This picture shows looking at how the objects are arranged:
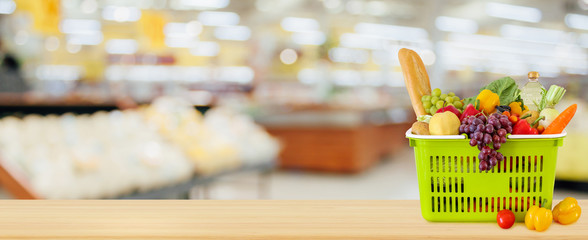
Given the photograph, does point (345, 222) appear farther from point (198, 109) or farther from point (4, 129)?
point (198, 109)

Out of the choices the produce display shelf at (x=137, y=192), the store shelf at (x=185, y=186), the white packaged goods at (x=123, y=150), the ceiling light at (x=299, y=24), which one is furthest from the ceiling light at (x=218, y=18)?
the produce display shelf at (x=137, y=192)

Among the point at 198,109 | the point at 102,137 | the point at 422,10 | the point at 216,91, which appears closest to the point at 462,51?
the point at 422,10

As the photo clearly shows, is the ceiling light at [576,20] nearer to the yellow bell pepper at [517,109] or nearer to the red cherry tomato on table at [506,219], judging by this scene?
the yellow bell pepper at [517,109]

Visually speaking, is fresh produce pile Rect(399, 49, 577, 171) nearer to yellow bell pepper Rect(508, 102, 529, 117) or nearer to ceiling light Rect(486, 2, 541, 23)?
yellow bell pepper Rect(508, 102, 529, 117)

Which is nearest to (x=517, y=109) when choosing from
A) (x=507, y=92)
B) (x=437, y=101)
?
(x=507, y=92)

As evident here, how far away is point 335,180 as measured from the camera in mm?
6852

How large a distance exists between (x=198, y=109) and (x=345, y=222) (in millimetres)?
4286

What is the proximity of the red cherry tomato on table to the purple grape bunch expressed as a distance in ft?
0.35

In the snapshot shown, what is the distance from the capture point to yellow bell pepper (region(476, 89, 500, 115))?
1094 mm

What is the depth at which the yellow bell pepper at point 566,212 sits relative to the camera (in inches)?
40.6

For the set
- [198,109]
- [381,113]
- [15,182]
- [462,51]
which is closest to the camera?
[15,182]

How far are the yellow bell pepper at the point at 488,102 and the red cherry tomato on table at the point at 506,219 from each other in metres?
0.23

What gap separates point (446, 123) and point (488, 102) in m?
0.15

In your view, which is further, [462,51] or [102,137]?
[462,51]
